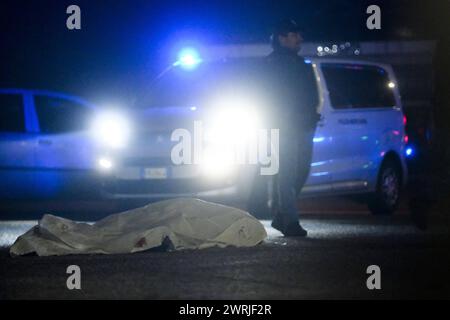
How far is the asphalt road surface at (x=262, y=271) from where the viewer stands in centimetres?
740

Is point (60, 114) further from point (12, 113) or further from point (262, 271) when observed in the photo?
point (262, 271)

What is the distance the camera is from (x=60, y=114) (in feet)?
50.8

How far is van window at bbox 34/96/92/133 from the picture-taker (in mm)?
15322

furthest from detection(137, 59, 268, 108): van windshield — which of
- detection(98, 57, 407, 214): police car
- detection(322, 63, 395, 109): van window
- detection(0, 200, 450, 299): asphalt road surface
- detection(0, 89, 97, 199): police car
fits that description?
detection(0, 200, 450, 299): asphalt road surface

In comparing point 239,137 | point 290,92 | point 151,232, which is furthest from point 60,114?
point 151,232

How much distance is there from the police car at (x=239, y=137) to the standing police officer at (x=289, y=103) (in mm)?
1103

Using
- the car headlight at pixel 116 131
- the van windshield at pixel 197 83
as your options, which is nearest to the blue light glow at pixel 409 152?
the van windshield at pixel 197 83

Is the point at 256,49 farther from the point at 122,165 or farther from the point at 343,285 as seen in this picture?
the point at 343,285

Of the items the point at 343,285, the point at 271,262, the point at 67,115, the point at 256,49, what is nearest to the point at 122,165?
the point at 67,115

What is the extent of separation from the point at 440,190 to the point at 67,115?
5.16 m

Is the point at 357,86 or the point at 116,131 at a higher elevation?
the point at 357,86

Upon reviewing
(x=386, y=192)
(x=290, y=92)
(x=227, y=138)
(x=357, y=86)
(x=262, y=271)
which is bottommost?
(x=262, y=271)

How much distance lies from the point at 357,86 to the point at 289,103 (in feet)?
11.4

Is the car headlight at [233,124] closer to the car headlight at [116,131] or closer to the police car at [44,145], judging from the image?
the car headlight at [116,131]
